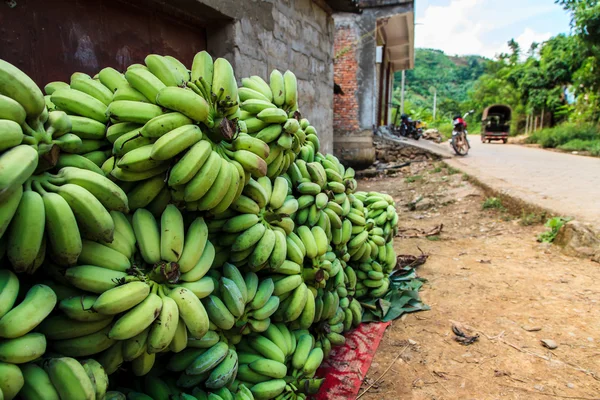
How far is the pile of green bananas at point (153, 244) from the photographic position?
1061 mm

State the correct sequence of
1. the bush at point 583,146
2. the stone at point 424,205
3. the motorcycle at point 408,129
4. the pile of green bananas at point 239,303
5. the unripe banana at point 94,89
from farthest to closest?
the motorcycle at point 408,129
the bush at point 583,146
the stone at point 424,205
the unripe banana at point 94,89
the pile of green bananas at point 239,303

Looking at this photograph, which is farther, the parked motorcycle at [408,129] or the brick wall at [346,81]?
the parked motorcycle at [408,129]

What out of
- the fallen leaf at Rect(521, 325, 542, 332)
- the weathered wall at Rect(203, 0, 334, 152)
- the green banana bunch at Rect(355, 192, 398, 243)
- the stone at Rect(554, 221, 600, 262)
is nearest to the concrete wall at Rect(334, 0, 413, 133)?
the weathered wall at Rect(203, 0, 334, 152)

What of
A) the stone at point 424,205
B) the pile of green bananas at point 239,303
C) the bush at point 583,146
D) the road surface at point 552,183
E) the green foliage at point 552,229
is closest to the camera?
the pile of green bananas at point 239,303

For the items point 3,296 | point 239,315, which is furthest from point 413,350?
point 3,296

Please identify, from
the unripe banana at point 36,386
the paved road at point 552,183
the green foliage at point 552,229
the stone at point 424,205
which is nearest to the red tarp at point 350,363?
the unripe banana at point 36,386

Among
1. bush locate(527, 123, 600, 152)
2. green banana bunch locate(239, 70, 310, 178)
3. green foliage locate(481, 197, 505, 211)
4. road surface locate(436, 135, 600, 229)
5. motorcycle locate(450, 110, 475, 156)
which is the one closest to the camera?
green banana bunch locate(239, 70, 310, 178)

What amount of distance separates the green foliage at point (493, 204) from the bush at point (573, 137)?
9604 millimetres

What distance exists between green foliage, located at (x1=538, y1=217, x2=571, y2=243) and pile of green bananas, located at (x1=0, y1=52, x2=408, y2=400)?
3.45m

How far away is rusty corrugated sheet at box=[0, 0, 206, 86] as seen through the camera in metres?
2.26

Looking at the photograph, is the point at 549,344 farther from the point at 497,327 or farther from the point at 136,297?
the point at 136,297

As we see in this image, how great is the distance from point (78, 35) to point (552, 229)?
15.9 ft

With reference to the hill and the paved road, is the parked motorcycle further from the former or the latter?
the hill

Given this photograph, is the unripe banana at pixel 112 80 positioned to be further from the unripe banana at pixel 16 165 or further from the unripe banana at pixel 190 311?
the unripe banana at pixel 190 311
